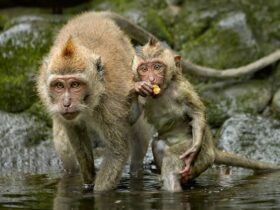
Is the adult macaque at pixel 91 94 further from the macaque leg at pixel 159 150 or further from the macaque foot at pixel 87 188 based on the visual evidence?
the macaque leg at pixel 159 150

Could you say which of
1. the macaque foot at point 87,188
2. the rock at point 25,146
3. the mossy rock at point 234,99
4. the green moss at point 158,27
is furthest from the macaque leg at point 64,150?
the green moss at point 158,27

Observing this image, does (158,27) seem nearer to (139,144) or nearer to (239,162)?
(139,144)

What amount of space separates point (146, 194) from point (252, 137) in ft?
12.7

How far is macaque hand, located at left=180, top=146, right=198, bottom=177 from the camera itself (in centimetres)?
979

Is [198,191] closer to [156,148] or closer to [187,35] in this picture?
[156,148]

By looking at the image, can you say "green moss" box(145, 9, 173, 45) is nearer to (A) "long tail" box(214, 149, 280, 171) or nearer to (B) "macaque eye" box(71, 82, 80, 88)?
(A) "long tail" box(214, 149, 280, 171)

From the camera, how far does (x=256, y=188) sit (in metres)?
9.78

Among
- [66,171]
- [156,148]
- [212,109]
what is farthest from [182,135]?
[212,109]

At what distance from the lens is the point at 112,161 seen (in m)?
10.2

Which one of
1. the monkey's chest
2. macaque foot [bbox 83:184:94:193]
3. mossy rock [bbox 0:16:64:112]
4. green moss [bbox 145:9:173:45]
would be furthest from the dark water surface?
green moss [bbox 145:9:173:45]

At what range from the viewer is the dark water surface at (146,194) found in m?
8.75

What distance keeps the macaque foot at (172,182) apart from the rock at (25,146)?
10.3 feet

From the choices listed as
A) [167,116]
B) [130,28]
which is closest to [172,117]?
[167,116]

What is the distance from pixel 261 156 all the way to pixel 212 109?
1.62 metres
